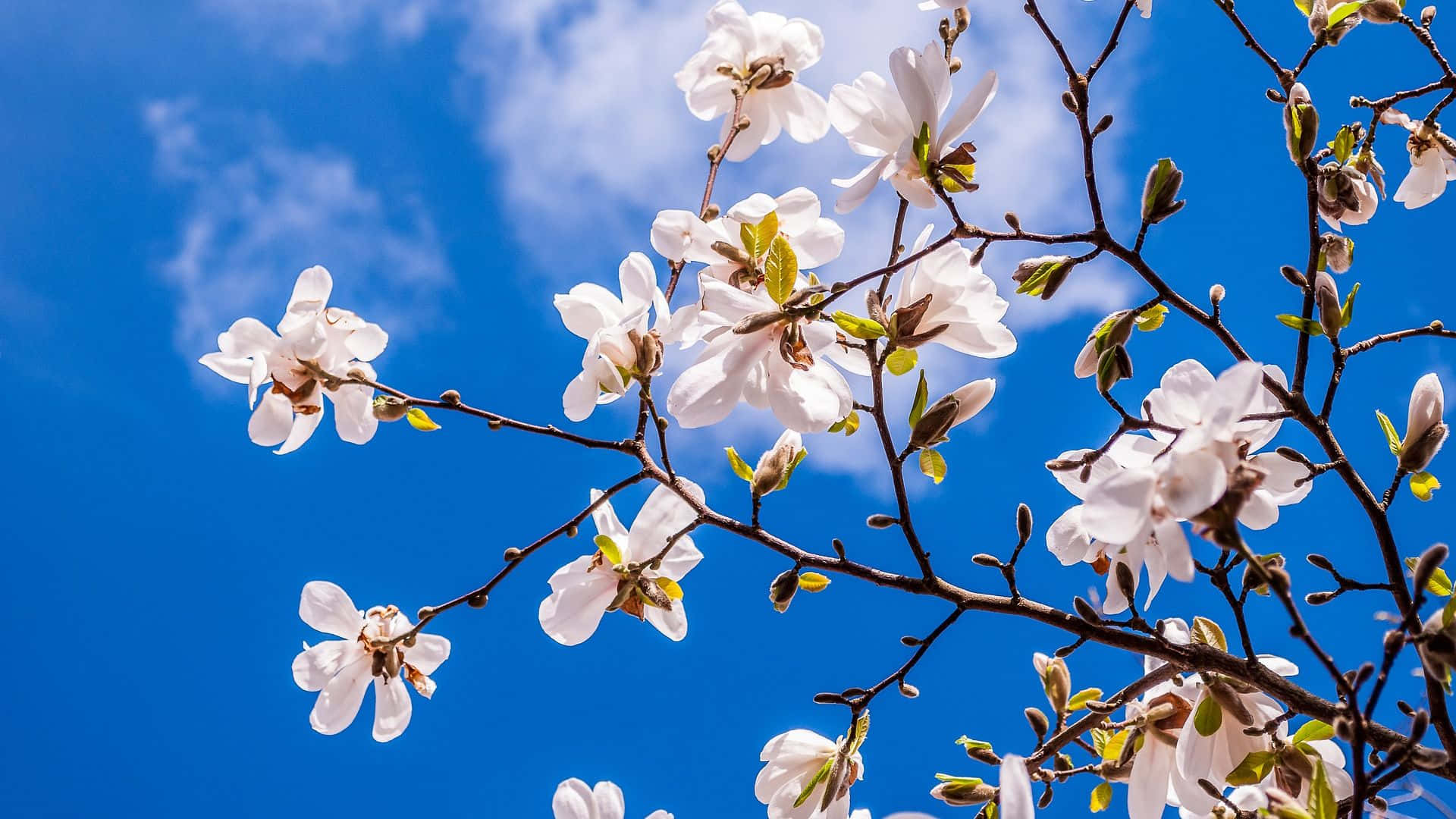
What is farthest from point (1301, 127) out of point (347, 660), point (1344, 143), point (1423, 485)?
point (347, 660)

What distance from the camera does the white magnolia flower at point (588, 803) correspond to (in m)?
1.06

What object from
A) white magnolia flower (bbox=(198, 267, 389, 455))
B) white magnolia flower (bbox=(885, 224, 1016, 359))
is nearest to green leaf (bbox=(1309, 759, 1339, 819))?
white magnolia flower (bbox=(885, 224, 1016, 359))

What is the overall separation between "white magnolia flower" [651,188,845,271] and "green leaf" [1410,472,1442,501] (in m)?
0.70

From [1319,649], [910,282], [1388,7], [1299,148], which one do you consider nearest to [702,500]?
[910,282]

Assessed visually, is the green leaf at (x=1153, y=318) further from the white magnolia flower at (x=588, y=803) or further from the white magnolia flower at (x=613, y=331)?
the white magnolia flower at (x=588, y=803)

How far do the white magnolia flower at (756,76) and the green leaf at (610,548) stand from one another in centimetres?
61

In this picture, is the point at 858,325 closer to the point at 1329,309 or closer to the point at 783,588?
the point at 783,588

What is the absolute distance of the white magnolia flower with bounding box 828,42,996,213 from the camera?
3.09 ft

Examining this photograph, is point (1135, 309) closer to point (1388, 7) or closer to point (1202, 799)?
point (1202, 799)

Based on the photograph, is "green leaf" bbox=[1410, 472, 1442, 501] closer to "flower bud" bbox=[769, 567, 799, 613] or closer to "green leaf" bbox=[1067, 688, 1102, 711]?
"green leaf" bbox=[1067, 688, 1102, 711]

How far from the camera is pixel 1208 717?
0.89 metres

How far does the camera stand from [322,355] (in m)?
1.09

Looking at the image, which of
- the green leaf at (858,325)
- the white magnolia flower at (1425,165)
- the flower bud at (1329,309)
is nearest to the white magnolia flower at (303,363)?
the green leaf at (858,325)

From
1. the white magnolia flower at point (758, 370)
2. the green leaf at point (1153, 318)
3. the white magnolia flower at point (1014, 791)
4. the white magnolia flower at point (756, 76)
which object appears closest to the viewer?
the white magnolia flower at point (1014, 791)
